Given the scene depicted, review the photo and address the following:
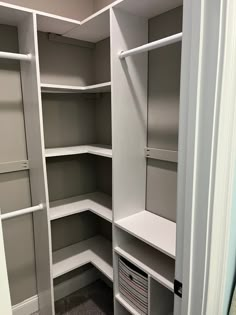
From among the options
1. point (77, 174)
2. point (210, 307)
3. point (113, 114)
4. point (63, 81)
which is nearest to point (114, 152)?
point (113, 114)

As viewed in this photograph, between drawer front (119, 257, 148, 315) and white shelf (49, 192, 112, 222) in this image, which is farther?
white shelf (49, 192, 112, 222)

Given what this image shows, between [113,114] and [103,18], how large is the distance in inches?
24.6

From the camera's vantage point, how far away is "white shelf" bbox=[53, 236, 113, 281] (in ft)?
6.08

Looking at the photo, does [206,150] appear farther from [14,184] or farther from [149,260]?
[14,184]

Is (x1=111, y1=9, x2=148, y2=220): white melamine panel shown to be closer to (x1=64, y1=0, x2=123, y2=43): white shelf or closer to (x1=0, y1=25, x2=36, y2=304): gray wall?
(x1=64, y1=0, x2=123, y2=43): white shelf

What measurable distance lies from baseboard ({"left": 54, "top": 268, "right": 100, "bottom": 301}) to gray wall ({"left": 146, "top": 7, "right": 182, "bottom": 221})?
1.07 m

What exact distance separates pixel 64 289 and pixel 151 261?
1059 mm

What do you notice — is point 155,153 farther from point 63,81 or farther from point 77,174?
point 63,81

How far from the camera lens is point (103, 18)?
5.00 ft

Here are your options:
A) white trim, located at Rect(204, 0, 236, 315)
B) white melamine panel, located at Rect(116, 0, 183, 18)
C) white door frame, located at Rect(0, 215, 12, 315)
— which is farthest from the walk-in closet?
white door frame, located at Rect(0, 215, 12, 315)

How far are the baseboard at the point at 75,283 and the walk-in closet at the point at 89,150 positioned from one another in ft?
0.04

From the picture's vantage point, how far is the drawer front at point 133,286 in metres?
1.52

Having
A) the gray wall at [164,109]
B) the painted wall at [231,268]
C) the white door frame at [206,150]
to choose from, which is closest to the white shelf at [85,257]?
the gray wall at [164,109]

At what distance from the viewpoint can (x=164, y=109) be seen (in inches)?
62.6
